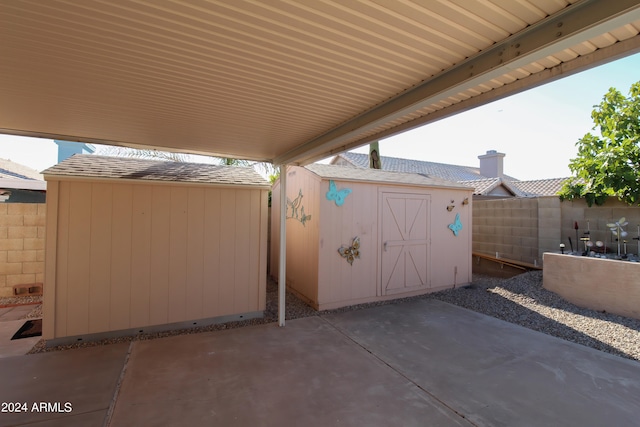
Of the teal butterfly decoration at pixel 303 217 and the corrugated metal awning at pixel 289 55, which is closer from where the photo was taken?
the corrugated metal awning at pixel 289 55

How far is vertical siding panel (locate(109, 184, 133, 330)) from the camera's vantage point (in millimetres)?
3961

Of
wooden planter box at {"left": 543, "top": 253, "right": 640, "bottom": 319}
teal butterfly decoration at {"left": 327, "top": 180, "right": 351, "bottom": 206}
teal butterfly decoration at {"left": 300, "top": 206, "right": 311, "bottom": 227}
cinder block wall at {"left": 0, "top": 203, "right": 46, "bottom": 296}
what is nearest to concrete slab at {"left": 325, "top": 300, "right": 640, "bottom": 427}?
wooden planter box at {"left": 543, "top": 253, "right": 640, "bottom": 319}

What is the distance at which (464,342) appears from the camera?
12.8ft

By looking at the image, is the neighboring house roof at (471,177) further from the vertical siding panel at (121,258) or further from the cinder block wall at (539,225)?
the vertical siding panel at (121,258)

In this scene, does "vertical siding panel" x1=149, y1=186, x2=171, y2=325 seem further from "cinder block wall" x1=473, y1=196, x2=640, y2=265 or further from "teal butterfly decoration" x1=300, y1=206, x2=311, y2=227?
"cinder block wall" x1=473, y1=196, x2=640, y2=265

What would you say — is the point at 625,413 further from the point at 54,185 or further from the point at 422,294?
the point at 54,185

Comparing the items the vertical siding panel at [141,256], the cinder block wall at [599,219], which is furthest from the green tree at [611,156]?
the vertical siding panel at [141,256]

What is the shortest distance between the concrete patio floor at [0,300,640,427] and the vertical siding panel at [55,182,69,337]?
0.42 metres

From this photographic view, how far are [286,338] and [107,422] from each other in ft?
6.69

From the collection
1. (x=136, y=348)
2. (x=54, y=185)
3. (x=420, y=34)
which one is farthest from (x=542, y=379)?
(x=54, y=185)

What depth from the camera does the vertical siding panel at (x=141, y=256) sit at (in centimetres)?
406

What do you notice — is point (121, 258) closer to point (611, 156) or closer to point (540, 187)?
point (611, 156)

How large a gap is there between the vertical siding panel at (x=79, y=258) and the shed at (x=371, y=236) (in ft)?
10.7

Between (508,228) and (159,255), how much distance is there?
8081mm
